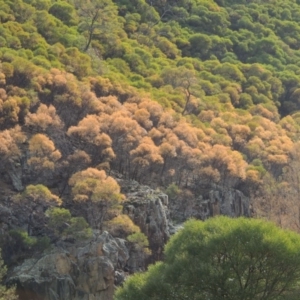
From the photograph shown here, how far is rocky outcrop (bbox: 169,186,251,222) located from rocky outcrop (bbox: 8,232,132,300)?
9308 millimetres

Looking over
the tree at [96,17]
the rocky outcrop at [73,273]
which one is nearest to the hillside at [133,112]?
the tree at [96,17]

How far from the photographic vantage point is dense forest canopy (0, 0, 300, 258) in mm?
35344

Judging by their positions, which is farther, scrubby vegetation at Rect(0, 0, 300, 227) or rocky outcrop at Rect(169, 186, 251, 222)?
rocky outcrop at Rect(169, 186, 251, 222)

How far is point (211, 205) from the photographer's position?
40031 millimetres

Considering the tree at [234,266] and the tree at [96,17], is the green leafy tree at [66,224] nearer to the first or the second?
the tree at [234,266]

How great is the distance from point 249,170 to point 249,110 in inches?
681

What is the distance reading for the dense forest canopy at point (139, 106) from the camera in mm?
35344

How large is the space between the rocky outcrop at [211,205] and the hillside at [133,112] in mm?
278

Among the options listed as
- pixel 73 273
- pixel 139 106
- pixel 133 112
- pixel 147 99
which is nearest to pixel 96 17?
pixel 147 99

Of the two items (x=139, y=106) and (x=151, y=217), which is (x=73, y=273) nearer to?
(x=151, y=217)

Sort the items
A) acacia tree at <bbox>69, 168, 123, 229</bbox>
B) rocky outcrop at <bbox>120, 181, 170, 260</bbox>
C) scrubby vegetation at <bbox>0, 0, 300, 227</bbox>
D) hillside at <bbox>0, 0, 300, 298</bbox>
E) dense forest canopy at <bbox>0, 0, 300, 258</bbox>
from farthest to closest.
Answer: scrubby vegetation at <bbox>0, 0, 300, 227</bbox> < dense forest canopy at <bbox>0, 0, 300, 258</bbox> < hillside at <bbox>0, 0, 300, 298</bbox> < rocky outcrop at <bbox>120, 181, 170, 260</bbox> < acacia tree at <bbox>69, 168, 123, 229</bbox>

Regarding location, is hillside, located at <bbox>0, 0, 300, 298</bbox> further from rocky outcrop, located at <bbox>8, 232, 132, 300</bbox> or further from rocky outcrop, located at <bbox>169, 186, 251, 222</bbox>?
rocky outcrop, located at <bbox>8, 232, 132, 300</bbox>

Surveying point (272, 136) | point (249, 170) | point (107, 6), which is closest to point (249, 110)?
point (272, 136)

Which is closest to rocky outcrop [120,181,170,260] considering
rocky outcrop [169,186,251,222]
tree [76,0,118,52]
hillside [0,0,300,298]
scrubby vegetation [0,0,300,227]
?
hillside [0,0,300,298]
